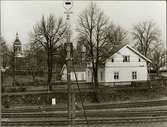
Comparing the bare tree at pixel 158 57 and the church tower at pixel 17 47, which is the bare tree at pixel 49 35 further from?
the bare tree at pixel 158 57

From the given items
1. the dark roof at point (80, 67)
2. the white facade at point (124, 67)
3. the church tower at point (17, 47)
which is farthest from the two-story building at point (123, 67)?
the church tower at point (17, 47)

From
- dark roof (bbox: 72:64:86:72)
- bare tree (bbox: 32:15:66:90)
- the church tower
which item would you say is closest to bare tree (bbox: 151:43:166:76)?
dark roof (bbox: 72:64:86:72)

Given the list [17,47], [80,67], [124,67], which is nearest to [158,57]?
[80,67]

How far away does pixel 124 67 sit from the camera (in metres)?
53.3

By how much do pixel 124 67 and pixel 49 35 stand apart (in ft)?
53.6

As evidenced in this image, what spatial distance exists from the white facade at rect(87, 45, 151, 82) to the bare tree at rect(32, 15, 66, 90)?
11808 millimetres

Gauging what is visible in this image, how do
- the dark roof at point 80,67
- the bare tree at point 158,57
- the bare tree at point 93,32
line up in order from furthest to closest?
the bare tree at point 158,57
the dark roof at point 80,67
the bare tree at point 93,32

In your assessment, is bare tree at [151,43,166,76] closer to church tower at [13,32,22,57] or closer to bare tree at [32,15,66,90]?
church tower at [13,32,22,57]

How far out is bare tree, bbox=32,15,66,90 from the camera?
42250mm

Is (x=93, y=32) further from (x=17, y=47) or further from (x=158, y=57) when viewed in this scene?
(x=158, y=57)

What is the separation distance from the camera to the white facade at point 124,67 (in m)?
52.0

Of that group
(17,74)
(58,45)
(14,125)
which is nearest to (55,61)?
(58,45)

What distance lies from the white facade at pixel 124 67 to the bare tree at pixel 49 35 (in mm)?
A: 11808

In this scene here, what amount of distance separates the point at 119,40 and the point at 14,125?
54167 millimetres
